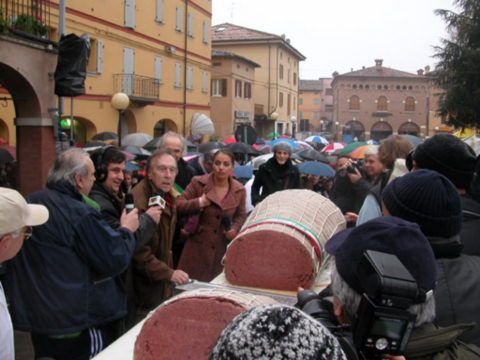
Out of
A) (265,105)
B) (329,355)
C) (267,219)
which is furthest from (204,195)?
(265,105)

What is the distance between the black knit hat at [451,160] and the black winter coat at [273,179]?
3547 millimetres

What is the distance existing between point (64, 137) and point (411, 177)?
1178cm

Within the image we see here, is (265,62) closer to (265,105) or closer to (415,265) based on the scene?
(265,105)

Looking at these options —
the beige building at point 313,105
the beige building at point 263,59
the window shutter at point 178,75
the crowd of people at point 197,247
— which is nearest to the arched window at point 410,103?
the beige building at point 263,59

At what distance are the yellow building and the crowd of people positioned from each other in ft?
42.7

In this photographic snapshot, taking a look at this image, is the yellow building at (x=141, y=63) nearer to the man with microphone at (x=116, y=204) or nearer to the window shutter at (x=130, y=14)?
the window shutter at (x=130, y=14)

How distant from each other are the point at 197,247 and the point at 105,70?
19.6 meters

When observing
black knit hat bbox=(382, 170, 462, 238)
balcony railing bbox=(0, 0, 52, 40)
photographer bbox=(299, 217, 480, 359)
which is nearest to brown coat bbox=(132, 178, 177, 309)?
black knit hat bbox=(382, 170, 462, 238)

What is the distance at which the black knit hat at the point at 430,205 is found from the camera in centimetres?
214

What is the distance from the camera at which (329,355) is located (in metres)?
1.16

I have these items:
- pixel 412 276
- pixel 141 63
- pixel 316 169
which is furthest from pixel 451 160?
pixel 141 63

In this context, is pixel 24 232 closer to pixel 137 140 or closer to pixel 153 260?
pixel 153 260

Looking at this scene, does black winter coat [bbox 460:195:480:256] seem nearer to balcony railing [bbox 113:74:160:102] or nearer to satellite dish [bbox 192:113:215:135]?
balcony railing [bbox 113:74:160:102]

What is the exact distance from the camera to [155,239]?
4.18m
